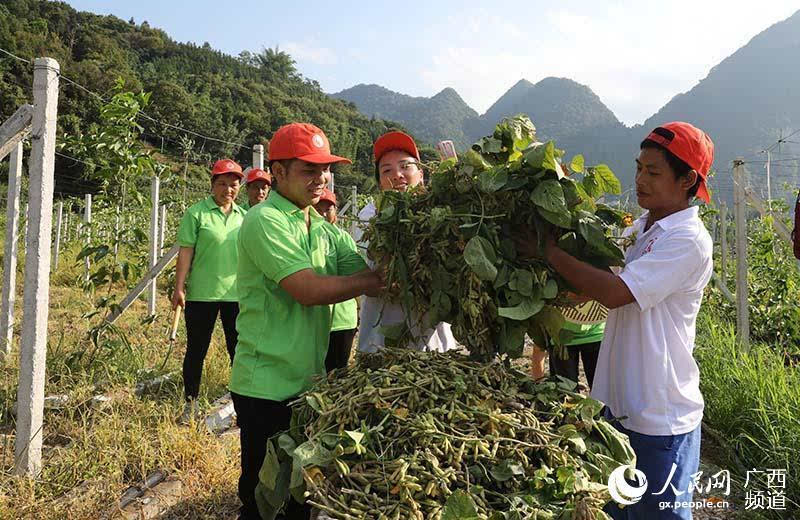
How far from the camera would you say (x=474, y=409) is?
4.35ft

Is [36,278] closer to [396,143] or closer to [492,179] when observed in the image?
[396,143]

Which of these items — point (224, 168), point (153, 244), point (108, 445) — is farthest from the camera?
point (153, 244)

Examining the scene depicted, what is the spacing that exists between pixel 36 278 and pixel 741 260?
19.1 feet

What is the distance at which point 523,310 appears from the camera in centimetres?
155

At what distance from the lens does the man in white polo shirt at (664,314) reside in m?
1.65

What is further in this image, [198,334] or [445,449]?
[198,334]

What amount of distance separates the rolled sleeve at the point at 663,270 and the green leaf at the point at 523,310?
296 millimetres

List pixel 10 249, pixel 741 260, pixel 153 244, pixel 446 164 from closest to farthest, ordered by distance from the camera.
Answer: pixel 446 164, pixel 10 249, pixel 741 260, pixel 153 244

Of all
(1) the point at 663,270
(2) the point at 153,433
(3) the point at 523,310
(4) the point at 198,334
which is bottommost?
(2) the point at 153,433

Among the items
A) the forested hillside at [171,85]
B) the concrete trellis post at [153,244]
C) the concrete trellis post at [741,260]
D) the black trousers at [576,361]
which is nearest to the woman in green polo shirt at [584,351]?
the black trousers at [576,361]

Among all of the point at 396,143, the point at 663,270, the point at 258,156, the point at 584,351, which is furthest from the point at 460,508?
the point at 258,156

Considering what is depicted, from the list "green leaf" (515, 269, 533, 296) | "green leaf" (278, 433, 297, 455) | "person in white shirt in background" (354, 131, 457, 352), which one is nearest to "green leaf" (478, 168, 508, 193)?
"green leaf" (515, 269, 533, 296)

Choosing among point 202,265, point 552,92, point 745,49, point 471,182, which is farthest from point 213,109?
point 745,49

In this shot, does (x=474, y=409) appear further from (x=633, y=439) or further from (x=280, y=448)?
(x=633, y=439)
